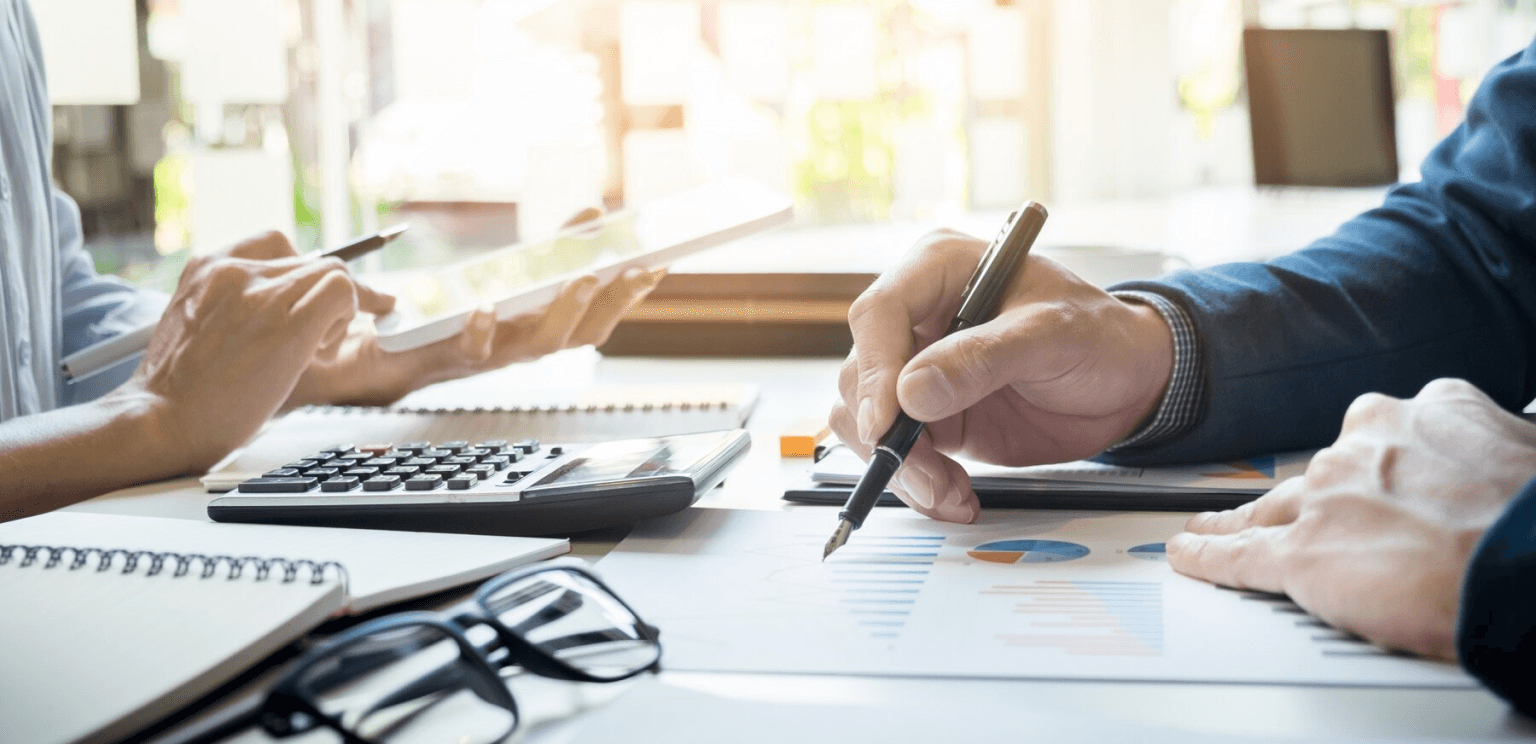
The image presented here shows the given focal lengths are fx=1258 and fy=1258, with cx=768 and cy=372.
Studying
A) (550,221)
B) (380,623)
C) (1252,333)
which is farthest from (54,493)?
(550,221)

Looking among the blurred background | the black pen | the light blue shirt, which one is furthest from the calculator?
the blurred background

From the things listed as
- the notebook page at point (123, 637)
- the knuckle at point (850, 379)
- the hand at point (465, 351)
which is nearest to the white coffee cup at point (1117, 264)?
the hand at point (465, 351)

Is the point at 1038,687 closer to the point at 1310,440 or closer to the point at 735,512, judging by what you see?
the point at 735,512

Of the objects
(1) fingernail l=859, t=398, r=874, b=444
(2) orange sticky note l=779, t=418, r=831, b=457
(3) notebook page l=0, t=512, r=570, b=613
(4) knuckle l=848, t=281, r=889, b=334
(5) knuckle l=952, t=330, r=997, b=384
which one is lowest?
(2) orange sticky note l=779, t=418, r=831, b=457

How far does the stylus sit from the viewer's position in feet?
3.15

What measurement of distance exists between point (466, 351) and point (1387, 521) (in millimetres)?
732

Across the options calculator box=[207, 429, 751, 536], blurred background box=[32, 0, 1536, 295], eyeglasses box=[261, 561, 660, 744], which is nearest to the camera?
eyeglasses box=[261, 561, 660, 744]

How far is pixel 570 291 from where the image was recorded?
102 cm

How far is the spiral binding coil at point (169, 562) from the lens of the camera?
483 mm

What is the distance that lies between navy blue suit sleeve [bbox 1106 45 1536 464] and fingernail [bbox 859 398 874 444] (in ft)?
0.62

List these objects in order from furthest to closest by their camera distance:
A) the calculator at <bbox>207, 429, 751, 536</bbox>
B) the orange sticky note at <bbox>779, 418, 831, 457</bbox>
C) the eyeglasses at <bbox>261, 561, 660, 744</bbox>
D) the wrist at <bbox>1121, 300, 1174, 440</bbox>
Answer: the orange sticky note at <bbox>779, 418, 831, 457</bbox> < the wrist at <bbox>1121, 300, 1174, 440</bbox> < the calculator at <bbox>207, 429, 751, 536</bbox> < the eyeglasses at <bbox>261, 561, 660, 744</bbox>

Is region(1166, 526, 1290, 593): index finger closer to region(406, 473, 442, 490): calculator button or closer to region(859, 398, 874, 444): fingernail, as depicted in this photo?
region(859, 398, 874, 444): fingernail

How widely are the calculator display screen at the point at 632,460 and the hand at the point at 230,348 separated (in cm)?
26

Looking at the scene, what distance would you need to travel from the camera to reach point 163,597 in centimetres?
47
